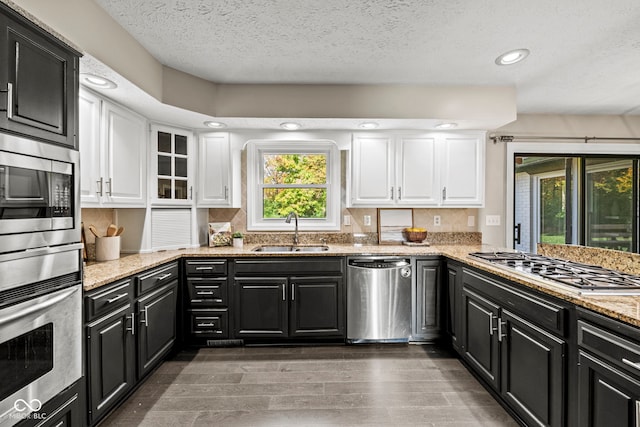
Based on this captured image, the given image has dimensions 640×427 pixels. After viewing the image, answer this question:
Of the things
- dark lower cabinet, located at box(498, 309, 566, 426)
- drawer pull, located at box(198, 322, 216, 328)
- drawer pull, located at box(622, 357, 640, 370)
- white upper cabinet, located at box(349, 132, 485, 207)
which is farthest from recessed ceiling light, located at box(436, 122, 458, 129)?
drawer pull, located at box(198, 322, 216, 328)

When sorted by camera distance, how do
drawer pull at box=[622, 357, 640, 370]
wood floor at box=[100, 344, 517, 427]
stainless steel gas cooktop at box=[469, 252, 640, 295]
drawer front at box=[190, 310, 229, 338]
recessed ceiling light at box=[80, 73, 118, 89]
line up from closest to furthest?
drawer pull at box=[622, 357, 640, 370] → stainless steel gas cooktop at box=[469, 252, 640, 295] → wood floor at box=[100, 344, 517, 427] → recessed ceiling light at box=[80, 73, 118, 89] → drawer front at box=[190, 310, 229, 338]

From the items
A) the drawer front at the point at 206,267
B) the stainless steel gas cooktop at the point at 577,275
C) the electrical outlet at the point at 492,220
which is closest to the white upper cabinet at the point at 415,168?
the electrical outlet at the point at 492,220

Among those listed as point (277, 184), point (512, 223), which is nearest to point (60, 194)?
point (277, 184)

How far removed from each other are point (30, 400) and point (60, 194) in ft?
2.95

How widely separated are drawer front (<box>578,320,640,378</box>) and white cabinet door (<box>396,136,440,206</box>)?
7.16 feet

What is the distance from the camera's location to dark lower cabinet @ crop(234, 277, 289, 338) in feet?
10.5

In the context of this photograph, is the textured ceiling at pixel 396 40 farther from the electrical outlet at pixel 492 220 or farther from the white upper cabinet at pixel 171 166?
the electrical outlet at pixel 492 220

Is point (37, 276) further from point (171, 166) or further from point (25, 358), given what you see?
point (171, 166)

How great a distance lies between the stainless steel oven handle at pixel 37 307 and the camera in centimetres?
135

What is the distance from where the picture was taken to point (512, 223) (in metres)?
3.99

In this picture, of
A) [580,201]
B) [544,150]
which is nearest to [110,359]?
[544,150]

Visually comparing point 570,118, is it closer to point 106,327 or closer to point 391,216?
point 391,216

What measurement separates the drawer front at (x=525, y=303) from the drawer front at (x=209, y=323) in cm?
220

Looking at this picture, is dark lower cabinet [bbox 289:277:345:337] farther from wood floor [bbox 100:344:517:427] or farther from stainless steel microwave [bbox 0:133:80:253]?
stainless steel microwave [bbox 0:133:80:253]
